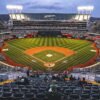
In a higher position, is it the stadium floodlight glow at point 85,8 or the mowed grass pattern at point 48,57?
the stadium floodlight glow at point 85,8

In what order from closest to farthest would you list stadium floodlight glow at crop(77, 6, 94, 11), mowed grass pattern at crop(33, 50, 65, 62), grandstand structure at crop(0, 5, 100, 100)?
grandstand structure at crop(0, 5, 100, 100), mowed grass pattern at crop(33, 50, 65, 62), stadium floodlight glow at crop(77, 6, 94, 11)

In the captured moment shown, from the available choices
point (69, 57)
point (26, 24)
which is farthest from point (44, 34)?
point (69, 57)

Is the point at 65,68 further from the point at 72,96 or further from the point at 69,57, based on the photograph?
the point at 72,96

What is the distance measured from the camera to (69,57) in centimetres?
5819

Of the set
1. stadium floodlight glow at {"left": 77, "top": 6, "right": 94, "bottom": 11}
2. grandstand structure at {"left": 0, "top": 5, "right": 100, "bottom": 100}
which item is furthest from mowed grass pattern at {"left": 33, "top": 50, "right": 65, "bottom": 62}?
stadium floodlight glow at {"left": 77, "top": 6, "right": 94, "bottom": 11}

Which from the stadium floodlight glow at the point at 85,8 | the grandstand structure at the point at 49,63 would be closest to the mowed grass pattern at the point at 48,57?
the grandstand structure at the point at 49,63

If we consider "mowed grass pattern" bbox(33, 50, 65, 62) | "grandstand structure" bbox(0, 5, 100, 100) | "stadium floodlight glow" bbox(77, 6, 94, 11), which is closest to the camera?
"grandstand structure" bbox(0, 5, 100, 100)

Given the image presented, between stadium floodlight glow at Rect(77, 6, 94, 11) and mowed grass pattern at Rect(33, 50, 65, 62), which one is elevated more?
stadium floodlight glow at Rect(77, 6, 94, 11)

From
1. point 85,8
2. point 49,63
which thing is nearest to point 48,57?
point 49,63

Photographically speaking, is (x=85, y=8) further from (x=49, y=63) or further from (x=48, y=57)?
(x=49, y=63)

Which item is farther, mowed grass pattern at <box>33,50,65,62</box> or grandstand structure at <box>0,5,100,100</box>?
mowed grass pattern at <box>33,50,65,62</box>

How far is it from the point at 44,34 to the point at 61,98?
8278 cm

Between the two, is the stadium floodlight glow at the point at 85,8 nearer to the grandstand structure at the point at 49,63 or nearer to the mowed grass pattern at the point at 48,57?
A: the grandstand structure at the point at 49,63

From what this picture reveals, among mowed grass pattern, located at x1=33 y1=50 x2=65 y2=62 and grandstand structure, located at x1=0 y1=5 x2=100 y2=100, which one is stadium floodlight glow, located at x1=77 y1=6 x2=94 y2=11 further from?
mowed grass pattern, located at x1=33 y1=50 x2=65 y2=62
